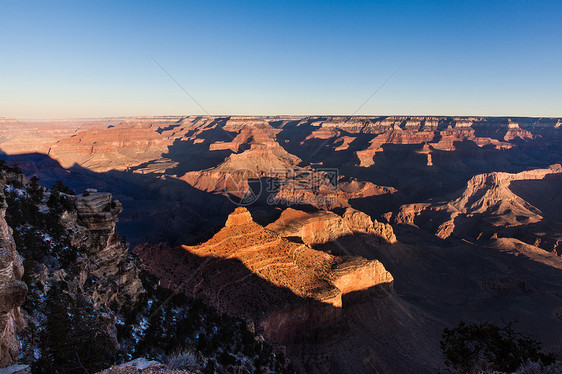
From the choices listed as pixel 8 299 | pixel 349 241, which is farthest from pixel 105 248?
pixel 349 241

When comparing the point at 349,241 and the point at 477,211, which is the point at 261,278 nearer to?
the point at 349,241

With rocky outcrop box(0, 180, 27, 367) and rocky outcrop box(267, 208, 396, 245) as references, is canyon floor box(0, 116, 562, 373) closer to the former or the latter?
rocky outcrop box(267, 208, 396, 245)

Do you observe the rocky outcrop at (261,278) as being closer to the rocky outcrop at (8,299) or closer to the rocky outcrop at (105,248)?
the rocky outcrop at (105,248)

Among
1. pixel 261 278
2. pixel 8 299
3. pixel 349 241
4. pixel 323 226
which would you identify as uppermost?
pixel 8 299

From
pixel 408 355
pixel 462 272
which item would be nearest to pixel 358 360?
pixel 408 355

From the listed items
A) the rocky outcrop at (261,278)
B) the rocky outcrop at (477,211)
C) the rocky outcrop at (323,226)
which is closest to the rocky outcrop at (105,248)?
the rocky outcrop at (261,278)

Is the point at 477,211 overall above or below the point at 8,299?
below

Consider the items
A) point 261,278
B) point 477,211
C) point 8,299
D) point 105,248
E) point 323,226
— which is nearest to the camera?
point 8,299

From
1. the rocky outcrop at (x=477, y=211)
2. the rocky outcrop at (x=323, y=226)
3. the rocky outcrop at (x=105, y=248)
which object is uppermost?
the rocky outcrop at (x=105, y=248)
